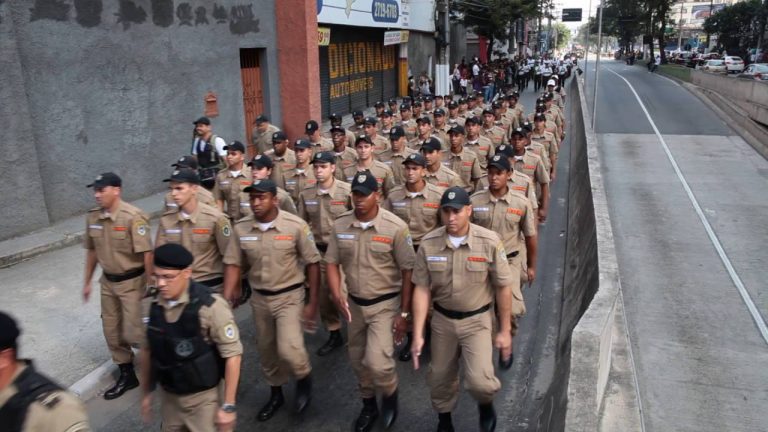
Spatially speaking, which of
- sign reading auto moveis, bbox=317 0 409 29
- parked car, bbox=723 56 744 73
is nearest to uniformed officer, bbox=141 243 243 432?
sign reading auto moveis, bbox=317 0 409 29

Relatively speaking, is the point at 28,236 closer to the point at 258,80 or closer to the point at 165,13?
the point at 165,13

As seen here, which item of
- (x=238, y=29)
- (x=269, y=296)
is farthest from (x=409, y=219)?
(x=238, y=29)

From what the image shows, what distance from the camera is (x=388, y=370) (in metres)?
4.84

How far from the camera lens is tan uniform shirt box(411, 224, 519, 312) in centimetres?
460

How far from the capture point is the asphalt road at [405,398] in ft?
16.7

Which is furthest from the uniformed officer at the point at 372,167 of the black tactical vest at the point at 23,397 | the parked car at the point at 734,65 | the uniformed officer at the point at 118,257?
the parked car at the point at 734,65

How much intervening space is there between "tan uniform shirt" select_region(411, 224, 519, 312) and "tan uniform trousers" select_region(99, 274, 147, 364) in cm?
256

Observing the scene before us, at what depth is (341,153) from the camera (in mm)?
9055

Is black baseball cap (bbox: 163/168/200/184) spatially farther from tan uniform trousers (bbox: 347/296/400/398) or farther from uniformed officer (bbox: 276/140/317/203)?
uniformed officer (bbox: 276/140/317/203)

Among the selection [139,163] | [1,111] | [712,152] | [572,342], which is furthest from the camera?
[712,152]

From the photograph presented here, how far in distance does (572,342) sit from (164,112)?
948 cm

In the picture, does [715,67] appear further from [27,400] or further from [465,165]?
[27,400]

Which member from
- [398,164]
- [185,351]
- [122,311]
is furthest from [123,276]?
[398,164]

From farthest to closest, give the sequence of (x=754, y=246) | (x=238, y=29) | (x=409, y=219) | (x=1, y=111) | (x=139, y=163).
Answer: (x=238, y=29)
(x=139, y=163)
(x=754, y=246)
(x=1, y=111)
(x=409, y=219)
